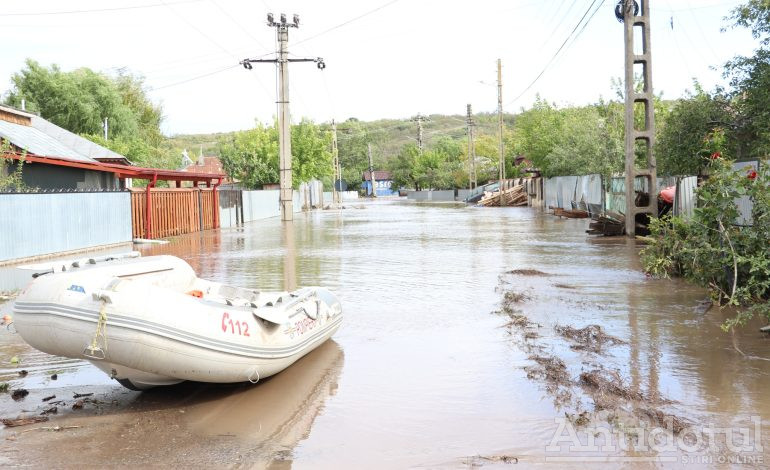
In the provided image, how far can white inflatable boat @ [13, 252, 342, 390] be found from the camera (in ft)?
20.8

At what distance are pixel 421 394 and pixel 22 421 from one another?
337cm

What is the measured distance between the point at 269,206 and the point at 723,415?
44.9m

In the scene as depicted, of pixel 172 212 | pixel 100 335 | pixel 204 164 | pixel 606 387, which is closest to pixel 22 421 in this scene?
pixel 100 335

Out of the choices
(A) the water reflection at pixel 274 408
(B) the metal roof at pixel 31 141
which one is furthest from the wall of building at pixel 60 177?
(A) the water reflection at pixel 274 408

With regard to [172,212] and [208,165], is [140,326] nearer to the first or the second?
[172,212]

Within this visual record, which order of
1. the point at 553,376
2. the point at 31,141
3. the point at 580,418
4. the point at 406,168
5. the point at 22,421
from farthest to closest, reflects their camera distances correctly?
the point at 406,168, the point at 31,141, the point at 553,376, the point at 22,421, the point at 580,418

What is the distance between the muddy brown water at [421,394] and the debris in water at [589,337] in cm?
15

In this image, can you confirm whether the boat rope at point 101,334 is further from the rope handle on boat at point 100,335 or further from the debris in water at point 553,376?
the debris in water at point 553,376

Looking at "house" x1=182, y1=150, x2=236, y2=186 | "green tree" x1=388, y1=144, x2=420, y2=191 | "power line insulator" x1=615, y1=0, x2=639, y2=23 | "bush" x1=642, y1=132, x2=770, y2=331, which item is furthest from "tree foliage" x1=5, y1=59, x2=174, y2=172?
"green tree" x1=388, y1=144, x2=420, y2=191

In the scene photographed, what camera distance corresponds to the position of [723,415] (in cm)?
636

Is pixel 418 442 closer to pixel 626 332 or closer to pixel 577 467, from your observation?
pixel 577 467

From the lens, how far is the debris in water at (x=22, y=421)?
6.39m

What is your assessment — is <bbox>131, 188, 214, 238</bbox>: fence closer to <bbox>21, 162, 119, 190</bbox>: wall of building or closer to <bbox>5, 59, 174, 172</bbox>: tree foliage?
<bbox>21, 162, 119, 190</bbox>: wall of building

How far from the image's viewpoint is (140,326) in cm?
634
